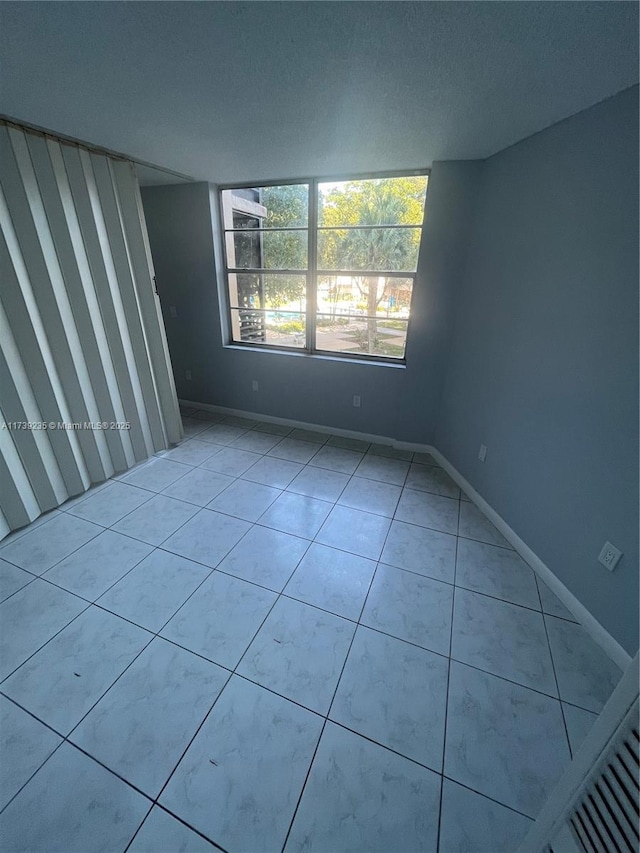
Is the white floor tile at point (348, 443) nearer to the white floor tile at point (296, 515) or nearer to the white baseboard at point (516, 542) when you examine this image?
the white baseboard at point (516, 542)

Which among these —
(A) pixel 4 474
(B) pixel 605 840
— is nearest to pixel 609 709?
(B) pixel 605 840

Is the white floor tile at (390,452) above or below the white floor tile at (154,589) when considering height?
above

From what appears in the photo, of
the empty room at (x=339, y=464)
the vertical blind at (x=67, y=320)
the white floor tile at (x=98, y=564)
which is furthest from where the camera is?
the vertical blind at (x=67, y=320)

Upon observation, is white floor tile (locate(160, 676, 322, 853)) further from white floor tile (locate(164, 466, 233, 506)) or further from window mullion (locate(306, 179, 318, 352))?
window mullion (locate(306, 179, 318, 352))

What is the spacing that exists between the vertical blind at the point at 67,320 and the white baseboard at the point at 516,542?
1474 millimetres

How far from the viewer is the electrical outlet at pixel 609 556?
138cm

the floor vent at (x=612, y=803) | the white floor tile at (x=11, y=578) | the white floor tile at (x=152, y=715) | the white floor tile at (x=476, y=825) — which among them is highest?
the floor vent at (x=612, y=803)

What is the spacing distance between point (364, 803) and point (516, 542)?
5.00ft

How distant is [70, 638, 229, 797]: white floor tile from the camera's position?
3.49 feet

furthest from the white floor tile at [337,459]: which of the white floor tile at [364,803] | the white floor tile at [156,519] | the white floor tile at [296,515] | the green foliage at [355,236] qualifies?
the white floor tile at [364,803]

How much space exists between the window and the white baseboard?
31.7 inches

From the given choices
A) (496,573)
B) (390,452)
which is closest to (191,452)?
(390,452)

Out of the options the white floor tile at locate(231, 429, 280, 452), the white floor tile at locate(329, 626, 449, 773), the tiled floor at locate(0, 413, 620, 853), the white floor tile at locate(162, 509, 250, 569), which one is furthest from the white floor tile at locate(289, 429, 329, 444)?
the white floor tile at locate(329, 626, 449, 773)

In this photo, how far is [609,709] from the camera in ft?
2.07
